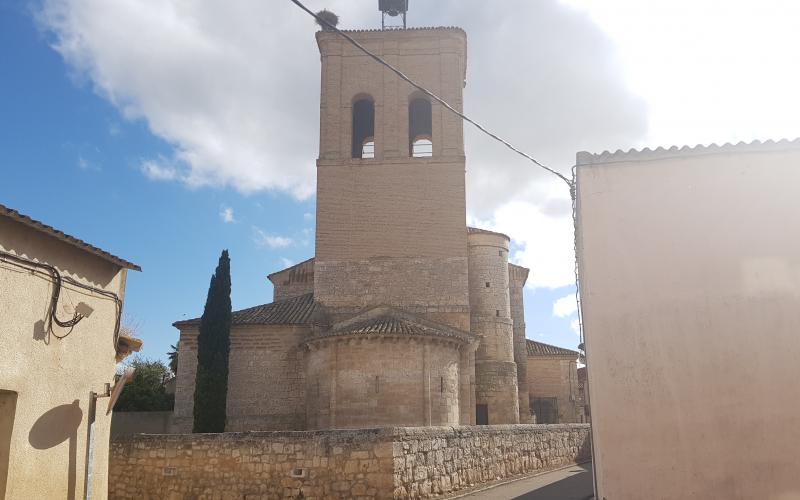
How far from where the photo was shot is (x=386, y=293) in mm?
22922

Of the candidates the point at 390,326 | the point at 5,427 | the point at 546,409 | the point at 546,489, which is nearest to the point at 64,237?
the point at 5,427

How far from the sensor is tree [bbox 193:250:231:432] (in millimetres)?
19391

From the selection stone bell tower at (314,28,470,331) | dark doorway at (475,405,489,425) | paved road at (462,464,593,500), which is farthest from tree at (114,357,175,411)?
paved road at (462,464,593,500)

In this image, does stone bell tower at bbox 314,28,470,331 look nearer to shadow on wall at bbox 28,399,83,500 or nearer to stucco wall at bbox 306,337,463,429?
stucco wall at bbox 306,337,463,429

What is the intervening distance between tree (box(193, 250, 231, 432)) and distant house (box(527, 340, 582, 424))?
15351 millimetres

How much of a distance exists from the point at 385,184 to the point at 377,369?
25.2 ft

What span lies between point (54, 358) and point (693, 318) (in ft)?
24.5

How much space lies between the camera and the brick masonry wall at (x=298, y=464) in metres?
11.0

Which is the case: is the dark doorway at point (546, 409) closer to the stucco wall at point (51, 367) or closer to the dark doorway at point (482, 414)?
the dark doorway at point (482, 414)

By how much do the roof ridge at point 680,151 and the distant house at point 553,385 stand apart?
23.1 meters

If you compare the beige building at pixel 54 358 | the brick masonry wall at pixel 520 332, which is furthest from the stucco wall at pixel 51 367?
the brick masonry wall at pixel 520 332

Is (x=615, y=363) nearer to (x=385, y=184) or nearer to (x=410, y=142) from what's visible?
(x=385, y=184)

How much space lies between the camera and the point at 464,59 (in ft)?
85.3

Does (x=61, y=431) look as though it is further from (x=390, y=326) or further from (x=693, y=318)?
(x=390, y=326)
